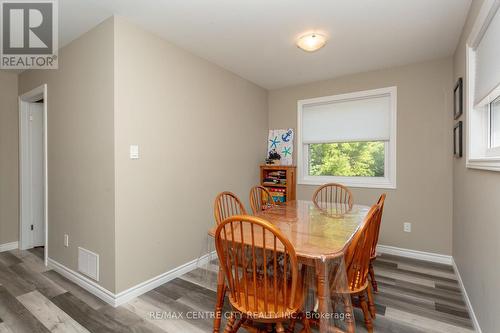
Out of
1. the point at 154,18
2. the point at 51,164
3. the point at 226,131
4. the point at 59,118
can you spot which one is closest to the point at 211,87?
the point at 226,131

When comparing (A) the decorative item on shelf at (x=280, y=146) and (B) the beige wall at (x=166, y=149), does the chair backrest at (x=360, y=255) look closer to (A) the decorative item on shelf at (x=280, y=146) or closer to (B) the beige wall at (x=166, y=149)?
(B) the beige wall at (x=166, y=149)

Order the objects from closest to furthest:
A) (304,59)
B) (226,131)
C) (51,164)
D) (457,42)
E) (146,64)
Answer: (146,64) < (457,42) < (51,164) < (304,59) < (226,131)

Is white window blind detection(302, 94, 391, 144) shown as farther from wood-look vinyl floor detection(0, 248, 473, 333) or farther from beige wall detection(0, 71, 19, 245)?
beige wall detection(0, 71, 19, 245)

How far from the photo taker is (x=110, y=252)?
2.07m

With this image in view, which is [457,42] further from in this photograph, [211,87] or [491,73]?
[211,87]

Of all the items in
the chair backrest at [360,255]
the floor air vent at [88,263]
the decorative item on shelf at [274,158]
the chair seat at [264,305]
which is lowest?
the floor air vent at [88,263]

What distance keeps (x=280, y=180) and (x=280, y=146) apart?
0.54 metres

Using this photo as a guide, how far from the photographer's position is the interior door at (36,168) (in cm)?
328

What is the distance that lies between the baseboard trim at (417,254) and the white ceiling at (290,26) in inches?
88.4

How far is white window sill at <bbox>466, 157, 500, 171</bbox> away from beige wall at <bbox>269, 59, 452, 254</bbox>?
102 cm

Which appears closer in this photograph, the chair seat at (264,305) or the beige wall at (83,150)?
the chair seat at (264,305)

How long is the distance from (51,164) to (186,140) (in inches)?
56.4

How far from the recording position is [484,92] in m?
1.64

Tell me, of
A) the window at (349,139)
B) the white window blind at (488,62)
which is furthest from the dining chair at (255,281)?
the window at (349,139)
